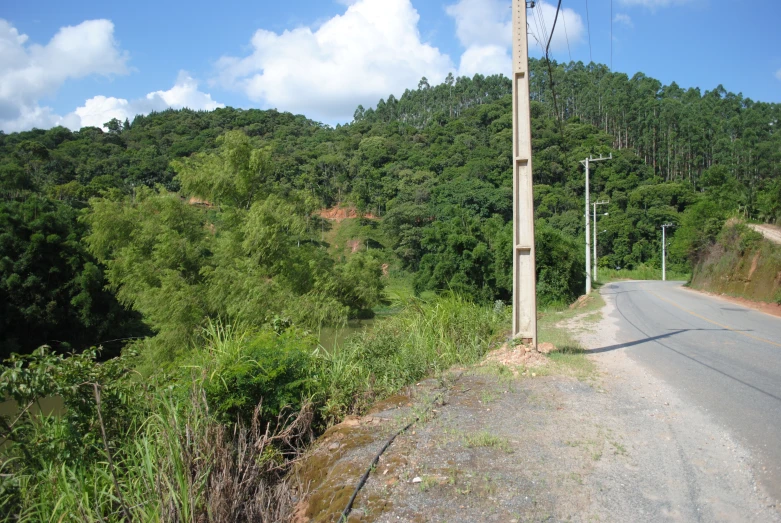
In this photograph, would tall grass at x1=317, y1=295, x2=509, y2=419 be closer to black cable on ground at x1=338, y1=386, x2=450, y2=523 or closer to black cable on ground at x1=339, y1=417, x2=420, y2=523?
black cable on ground at x1=338, y1=386, x2=450, y2=523

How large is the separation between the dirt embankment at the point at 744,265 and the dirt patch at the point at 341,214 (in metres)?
53.4

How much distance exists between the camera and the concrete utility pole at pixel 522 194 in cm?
923

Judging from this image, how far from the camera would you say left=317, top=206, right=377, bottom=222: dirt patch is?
8219cm

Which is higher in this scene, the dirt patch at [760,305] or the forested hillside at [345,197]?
the forested hillside at [345,197]

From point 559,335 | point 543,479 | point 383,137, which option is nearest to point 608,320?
point 559,335

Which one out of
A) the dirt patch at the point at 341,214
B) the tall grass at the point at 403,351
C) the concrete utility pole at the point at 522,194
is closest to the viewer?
the tall grass at the point at 403,351

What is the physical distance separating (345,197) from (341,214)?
3.70m

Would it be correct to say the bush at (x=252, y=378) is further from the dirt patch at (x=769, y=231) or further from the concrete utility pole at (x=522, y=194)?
the dirt patch at (x=769, y=231)

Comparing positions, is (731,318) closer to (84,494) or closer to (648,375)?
(648,375)

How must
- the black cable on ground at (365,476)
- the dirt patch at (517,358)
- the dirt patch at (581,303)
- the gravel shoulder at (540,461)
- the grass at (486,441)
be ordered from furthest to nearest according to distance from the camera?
1. the dirt patch at (581,303)
2. the dirt patch at (517,358)
3. the grass at (486,441)
4. the black cable on ground at (365,476)
5. the gravel shoulder at (540,461)

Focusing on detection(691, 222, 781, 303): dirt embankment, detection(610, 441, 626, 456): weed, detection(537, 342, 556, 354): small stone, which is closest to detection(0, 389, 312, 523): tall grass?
detection(610, 441, 626, 456): weed

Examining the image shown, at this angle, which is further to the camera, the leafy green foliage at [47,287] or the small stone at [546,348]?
the leafy green foliage at [47,287]

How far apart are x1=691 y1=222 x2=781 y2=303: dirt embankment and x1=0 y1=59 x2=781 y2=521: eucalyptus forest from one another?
8.08 ft

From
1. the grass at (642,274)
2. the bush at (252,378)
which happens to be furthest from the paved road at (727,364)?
the grass at (642,274)
